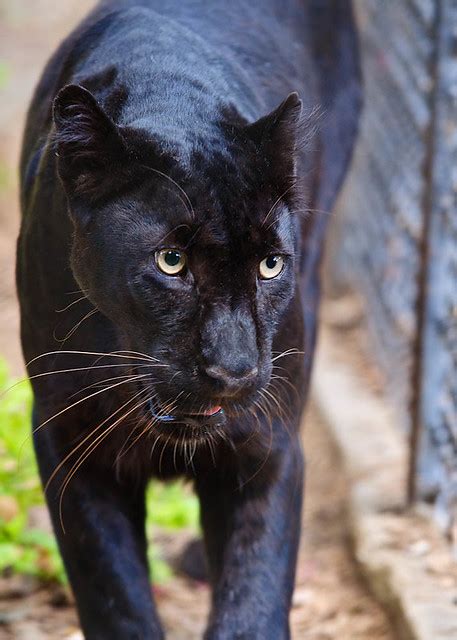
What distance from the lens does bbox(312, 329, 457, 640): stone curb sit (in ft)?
9.98

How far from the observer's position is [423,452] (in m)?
3.63

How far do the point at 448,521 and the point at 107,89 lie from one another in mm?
1775

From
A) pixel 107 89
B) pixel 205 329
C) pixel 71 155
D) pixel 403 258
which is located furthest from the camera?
pixel 403 258

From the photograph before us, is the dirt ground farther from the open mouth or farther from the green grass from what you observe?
the open mouth

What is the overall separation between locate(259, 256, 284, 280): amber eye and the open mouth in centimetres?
25

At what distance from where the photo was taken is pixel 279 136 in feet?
7.03

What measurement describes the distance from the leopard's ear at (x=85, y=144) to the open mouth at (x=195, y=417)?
0.41 metres

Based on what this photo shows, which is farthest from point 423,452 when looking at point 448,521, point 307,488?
point 307,488

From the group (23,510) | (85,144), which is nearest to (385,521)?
(23,510)

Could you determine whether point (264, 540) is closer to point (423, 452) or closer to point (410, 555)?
point (410, 555)

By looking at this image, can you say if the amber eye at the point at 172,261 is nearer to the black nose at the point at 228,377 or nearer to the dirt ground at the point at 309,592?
the black nose at the point at 228,377

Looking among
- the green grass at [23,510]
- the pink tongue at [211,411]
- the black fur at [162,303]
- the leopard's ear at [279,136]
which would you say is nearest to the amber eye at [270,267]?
the black fur at [162,303]

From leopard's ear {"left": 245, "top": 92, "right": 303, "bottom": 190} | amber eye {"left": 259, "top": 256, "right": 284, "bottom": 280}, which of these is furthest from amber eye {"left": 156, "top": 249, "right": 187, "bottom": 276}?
leopard's ear {"left": 245, "top": 92, "right": 303, "bottom": 190}

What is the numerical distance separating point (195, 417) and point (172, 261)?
286 mm
